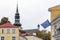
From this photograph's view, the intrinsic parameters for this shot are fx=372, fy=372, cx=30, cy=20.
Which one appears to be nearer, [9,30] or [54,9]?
[54,9]

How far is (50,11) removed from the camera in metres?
49.0

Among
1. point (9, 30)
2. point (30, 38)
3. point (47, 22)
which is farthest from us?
point (30, 38)

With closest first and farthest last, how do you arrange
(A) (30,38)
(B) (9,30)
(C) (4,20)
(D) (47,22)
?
(D) (47,22)
(B) (9,30)
(C) (4,20)
(A) (30,38)

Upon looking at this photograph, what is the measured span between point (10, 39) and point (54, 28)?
55.0 m

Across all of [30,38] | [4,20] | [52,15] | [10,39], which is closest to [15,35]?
[10,39]

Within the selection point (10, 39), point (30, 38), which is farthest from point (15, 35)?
point (30, 38)

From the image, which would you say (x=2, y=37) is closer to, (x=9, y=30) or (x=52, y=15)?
(x=9, y=30)

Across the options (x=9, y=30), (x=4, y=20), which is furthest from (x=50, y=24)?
(x=4, y=20)

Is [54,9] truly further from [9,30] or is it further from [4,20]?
[4,20]

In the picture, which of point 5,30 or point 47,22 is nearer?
point 47,22

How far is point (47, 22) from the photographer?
151 ft

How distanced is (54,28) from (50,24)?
3.46 feet

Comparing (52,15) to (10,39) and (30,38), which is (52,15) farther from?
(30,38)

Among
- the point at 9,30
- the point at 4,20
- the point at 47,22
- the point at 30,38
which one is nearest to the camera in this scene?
the point at 47,22
